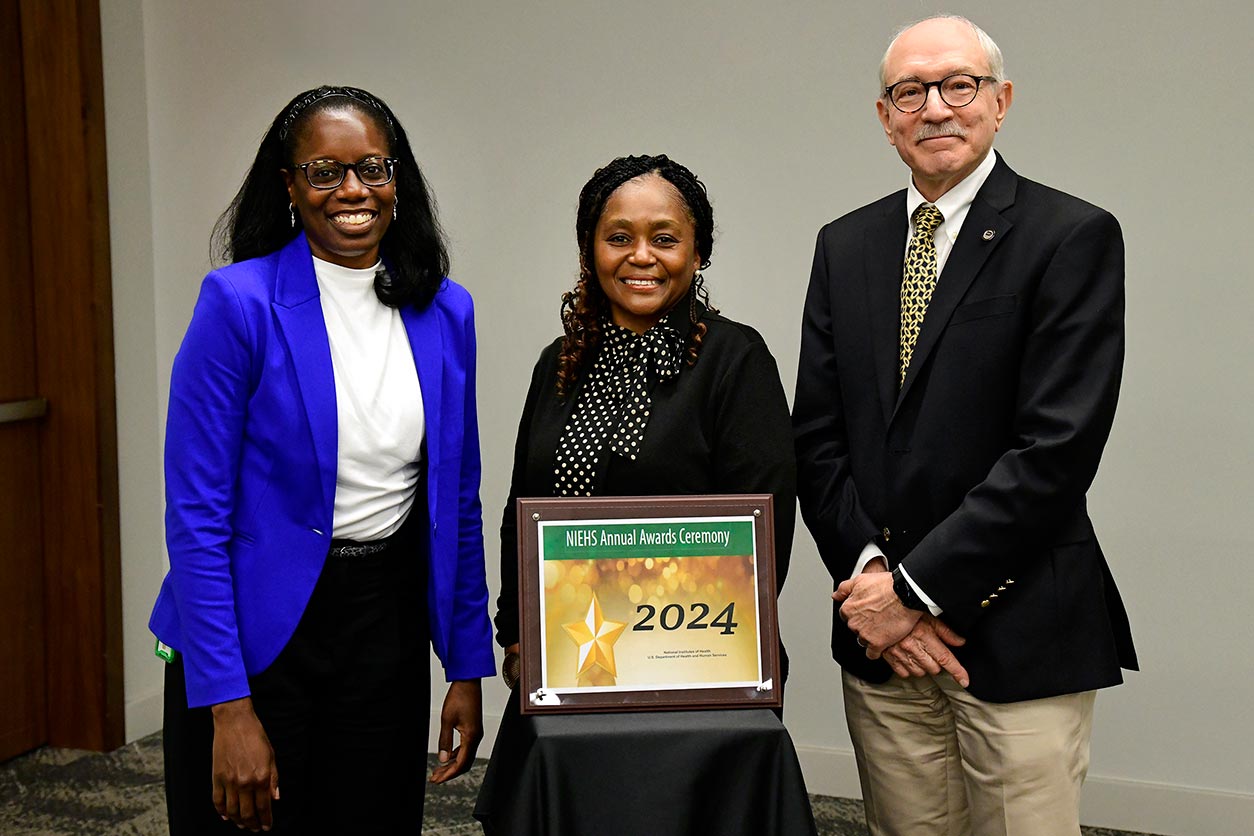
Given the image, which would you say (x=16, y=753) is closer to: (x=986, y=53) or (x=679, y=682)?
(x=679, y=682)

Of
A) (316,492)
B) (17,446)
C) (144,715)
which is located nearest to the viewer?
(316,492)

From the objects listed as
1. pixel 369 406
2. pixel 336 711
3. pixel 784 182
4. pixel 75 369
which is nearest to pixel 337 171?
pixel 369 406

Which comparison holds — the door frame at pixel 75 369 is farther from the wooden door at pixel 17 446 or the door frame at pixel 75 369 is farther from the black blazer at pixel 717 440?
the black blazer at pixel 717 440

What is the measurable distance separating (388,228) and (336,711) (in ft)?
2.76

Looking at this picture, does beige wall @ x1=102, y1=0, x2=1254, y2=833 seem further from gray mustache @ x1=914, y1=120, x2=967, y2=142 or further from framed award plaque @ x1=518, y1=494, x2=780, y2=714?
framed award plaque @ x1=518, y1=494, x2=780, y2=714

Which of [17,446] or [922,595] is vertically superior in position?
[17,446]

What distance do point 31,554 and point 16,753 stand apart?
668 mm

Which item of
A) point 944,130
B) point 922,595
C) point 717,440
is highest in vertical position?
point 944,130

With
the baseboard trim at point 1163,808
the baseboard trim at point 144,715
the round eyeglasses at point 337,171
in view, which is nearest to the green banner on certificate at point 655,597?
the round eyeglasses at point 337,171

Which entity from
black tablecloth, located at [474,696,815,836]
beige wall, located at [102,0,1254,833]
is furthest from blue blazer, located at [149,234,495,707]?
beige wall, located at [102,0,1254,833]

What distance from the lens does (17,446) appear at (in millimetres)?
4039

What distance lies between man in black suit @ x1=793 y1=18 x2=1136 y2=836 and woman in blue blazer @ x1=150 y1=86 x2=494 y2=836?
0.73m

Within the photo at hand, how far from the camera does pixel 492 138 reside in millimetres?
4070

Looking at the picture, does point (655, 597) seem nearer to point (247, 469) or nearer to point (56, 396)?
point (247, 469)
